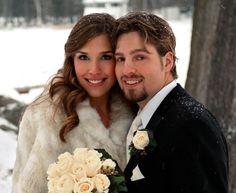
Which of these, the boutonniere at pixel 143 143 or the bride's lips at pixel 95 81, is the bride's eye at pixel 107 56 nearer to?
the bride's lips at pixel 95 81

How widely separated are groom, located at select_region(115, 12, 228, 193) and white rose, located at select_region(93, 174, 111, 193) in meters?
0.27

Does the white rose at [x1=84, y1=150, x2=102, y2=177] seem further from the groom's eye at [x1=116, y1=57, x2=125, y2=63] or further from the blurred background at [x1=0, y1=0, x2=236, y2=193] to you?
the blurred background at [x1=0, y1=0, x2=236, y2=193]

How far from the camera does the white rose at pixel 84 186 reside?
244 cm

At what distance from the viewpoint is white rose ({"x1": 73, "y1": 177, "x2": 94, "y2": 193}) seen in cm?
244

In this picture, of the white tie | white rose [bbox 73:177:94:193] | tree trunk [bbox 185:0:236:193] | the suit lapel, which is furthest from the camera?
tree trunk [bbox 185:0:236:193]

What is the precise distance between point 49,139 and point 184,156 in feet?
3.35

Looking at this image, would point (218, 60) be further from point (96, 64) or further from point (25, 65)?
A: point (25, 65)

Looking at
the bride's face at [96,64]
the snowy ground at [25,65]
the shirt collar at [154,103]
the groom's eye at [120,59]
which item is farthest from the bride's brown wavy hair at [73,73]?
the snowy ground at [25,65]

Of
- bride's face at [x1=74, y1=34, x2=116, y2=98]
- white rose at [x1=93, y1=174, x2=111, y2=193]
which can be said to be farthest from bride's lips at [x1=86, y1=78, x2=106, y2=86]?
white rose at [x1=93, y1=174, x2=111, y2=193]

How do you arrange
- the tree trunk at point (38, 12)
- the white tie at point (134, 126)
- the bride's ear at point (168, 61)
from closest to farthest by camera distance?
the bride's ear at point (168, 61), the white tie at point (134, 126), the tree trunk at point (38, 12)

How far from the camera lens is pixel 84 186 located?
2.46m

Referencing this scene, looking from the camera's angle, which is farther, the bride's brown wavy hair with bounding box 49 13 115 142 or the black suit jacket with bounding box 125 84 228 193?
the bride's brown wavy hair with bounding box 49 13 115 142

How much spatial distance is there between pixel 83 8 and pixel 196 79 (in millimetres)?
41580

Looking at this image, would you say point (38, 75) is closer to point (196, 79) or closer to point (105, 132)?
point (196, 79)
